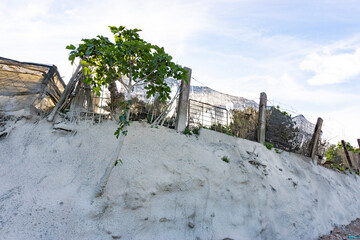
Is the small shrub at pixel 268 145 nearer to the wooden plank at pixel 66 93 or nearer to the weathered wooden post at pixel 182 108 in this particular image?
the weathered wooden post at pixel 182 108

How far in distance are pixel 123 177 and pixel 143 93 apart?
8.53 ft

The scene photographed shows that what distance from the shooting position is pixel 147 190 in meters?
5.01

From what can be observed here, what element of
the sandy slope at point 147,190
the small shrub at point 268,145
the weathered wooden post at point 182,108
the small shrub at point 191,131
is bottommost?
the sandy slope at point 147,190

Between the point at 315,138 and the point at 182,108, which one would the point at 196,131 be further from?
the point at 315,138

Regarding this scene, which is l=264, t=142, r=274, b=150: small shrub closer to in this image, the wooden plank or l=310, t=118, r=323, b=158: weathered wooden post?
l=310, t=118, r=323, b=158: weathered wooden post

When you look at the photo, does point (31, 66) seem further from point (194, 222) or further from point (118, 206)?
point (194, 222)

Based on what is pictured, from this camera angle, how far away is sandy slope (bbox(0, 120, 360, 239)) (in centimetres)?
423

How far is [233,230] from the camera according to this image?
5.40m

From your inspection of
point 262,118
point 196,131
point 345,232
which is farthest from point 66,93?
point 345,232

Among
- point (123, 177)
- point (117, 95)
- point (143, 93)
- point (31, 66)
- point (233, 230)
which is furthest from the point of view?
point (143, 93)

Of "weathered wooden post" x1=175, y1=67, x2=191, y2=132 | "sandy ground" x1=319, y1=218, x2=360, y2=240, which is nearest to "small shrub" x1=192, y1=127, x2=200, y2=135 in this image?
"weathered wooden post" x1=175, y1=67, x2=191, y2=132

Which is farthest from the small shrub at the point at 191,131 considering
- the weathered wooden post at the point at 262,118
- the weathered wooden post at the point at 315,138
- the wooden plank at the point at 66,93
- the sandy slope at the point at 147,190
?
the weathered wooden post at the point at 315,138

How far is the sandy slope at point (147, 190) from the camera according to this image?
13.9ft

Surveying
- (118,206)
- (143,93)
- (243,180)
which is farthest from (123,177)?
(243,180)
